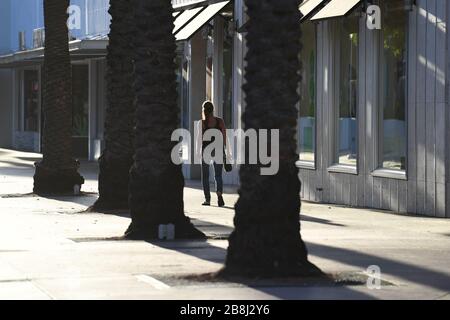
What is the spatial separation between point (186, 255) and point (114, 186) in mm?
6058

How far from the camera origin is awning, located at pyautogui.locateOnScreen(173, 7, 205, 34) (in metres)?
27.1

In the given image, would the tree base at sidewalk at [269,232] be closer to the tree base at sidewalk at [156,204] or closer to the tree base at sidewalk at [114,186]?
the tree base at sidewalk at [156,204]

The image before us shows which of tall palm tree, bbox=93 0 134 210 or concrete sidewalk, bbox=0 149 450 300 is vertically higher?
tall palm tree, bbox=93 0 134 210

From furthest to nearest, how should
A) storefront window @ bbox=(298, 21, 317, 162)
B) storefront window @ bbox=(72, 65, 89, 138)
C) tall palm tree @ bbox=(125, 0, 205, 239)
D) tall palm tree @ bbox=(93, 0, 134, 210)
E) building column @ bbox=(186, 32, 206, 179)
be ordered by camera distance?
storefront window @ bbox=(72, 65, 89, 138)
building column @ bbox=(186, 32, 206, 179)
storefront window @ bbox=(298, 21, 317, 162)
tall palm tree @ bbox=(93, 0, 134, 210)
tall palm tree @ bbox=(125, 0, 205, 239)

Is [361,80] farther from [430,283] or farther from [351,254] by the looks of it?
[430,283]

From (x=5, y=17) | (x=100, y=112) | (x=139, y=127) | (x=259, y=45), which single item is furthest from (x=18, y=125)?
(x=259, y=45)

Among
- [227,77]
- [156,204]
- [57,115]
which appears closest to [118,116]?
[156,204]

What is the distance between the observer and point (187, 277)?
10.4 meters

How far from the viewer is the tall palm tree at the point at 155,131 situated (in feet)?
45.3

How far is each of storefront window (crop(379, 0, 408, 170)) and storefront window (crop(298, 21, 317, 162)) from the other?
2.50m

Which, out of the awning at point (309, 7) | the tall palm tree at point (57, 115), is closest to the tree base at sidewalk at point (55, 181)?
the tall palm tree at point (57, 115)

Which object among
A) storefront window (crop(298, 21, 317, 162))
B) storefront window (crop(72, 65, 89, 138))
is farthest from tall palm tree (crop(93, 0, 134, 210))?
storefront window (crop(72, 65, 89, 138))

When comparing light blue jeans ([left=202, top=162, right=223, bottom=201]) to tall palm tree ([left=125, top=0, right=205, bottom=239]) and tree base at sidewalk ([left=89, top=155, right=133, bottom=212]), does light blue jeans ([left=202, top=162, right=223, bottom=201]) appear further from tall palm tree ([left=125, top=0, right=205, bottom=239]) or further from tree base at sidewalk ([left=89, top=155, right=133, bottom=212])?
tall palm tree ([left=125, top=0, right=205, bottom=239])

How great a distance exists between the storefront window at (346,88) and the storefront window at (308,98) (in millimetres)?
850
